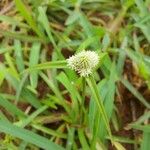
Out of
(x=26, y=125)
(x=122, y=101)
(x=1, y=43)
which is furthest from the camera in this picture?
(x=1, y=43)

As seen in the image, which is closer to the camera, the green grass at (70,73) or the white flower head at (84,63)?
the white flower head at (84,63)

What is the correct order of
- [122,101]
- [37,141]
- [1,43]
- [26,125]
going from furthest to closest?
[1,43] < [122,101] < [26,125] < [37,141]

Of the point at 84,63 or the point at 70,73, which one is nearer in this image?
the point at 84,63

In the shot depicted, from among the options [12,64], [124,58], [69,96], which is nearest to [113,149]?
[69,96]

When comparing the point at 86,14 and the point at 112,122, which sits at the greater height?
the point at 86,14

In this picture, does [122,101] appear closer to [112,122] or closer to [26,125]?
[112,122]

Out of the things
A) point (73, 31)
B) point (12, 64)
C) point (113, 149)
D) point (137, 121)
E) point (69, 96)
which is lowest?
point (113, 149)

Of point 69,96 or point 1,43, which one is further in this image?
point 1,43

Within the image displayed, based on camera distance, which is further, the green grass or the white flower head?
the green grass
